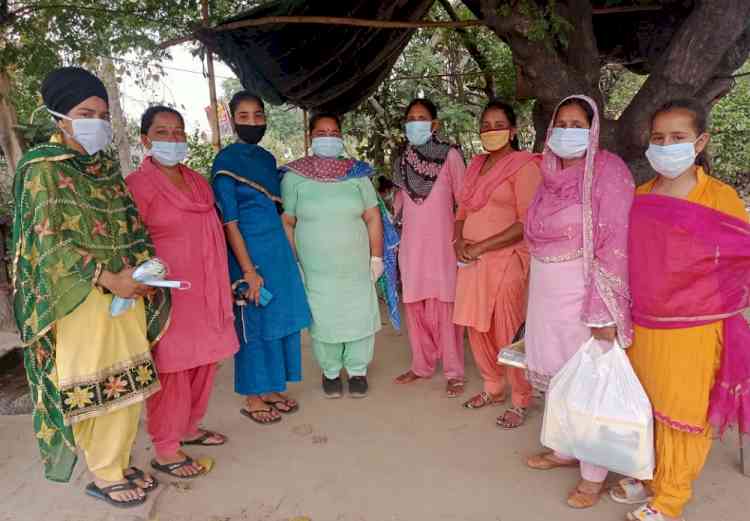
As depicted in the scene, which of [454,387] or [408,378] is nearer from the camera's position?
[454,387]

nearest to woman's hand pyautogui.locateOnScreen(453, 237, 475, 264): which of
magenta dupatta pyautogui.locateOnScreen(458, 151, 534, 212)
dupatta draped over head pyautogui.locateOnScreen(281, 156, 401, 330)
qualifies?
magenta dupatta pyautogui.locateOnScreen(458, 151, 534, 212)

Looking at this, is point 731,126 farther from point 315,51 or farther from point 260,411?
point 260,411

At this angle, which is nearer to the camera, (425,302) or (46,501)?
(46,501)

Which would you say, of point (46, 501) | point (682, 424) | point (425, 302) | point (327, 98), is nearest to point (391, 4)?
point (327, 98)

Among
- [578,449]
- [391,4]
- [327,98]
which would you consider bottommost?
[578,449]

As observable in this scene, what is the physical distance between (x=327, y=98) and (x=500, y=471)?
12.0 feet

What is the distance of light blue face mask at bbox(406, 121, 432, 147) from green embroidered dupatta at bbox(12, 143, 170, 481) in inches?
68.2

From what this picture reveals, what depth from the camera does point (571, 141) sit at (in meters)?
2.40

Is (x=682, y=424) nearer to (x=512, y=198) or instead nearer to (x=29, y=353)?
(x=512, y=198)

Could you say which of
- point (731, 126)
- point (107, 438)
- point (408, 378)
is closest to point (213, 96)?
point (408, 378)

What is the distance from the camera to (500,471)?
272cm

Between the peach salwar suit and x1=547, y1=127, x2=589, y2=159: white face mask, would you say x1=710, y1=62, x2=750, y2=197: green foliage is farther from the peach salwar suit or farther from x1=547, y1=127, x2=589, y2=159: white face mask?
x1=547, y1=127, x2=589, y2=159: white face mask

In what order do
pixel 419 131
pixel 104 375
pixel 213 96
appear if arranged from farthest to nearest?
pixel 213 96 → pixel 419 131 → pixel 104 375

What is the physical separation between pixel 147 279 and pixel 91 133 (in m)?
0.63
